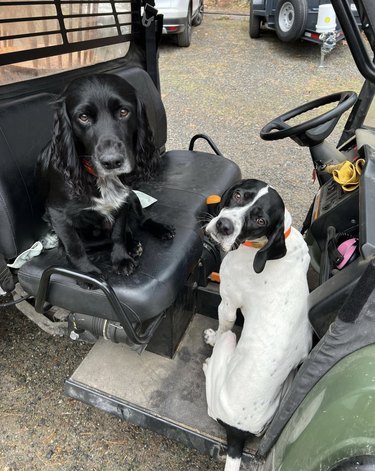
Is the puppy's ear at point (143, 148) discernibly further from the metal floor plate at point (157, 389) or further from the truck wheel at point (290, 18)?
the truck wheel at point (290, 18)

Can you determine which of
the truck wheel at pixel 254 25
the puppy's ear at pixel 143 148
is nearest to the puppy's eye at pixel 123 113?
the puppy's ear at pixel 143 148

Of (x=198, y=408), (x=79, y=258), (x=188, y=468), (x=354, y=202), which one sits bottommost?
(x=188, y=468)

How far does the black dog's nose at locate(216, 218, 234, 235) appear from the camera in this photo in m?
1.52

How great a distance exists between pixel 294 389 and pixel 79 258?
0.99 meters

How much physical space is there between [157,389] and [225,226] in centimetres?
88

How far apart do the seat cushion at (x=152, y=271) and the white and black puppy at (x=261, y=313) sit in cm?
33

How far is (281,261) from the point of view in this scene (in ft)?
5.16

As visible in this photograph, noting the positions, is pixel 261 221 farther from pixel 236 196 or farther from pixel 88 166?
pixel 88 166

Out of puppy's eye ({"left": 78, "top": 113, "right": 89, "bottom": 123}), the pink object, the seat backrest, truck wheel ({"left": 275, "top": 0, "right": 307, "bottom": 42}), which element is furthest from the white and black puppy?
truck wheel ({"left": 275, "top": 0, "right": 307, "bottom": 42})

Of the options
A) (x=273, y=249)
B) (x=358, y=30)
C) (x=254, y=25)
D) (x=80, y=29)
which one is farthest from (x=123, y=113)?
(x=254, y=25)

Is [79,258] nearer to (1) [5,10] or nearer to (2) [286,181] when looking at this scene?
(1) [5,10]

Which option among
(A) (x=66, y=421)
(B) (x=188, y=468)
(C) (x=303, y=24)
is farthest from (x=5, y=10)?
(C) (x=303, y=24)

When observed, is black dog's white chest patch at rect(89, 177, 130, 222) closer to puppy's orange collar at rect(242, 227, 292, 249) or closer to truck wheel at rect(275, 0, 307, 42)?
puppy's orange collar at rect(242, 227, 292, 249)

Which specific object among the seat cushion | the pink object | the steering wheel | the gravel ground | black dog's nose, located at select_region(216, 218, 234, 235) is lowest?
the gravel ground
